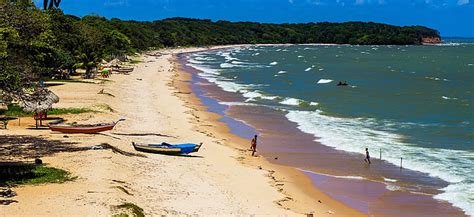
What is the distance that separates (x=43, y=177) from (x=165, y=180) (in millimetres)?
4157

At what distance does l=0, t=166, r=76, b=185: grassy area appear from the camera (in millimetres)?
18594

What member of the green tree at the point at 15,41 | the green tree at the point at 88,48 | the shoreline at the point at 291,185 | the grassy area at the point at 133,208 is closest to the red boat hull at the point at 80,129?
the shoreline at the point at 291,185

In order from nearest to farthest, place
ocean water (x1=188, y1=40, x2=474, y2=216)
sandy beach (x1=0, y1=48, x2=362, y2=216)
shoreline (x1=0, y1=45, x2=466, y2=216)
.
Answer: sandy beach (x1=0, y1=48, x2=362, y2=216), shoreline (x1=0, y1=45, x2=466, y2=216), ocean water (x1=188, y1=40, x2=474, y2=216)

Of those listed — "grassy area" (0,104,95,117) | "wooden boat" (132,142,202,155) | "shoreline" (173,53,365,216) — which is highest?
"grassy area" (0,104,95,117)

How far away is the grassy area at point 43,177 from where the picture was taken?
18594 millimetres

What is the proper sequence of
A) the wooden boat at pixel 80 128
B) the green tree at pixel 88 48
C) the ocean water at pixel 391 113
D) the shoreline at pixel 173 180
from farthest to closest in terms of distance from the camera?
the green tree at pixel 88 48 < the wooden boat at pixel 80 128 < the ocean water at pixel 391 113 < the shoreline at pixel 173 180

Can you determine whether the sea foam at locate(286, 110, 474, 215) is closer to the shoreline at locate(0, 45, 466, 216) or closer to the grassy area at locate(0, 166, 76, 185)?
the shoreline at locate(0, 45, 466, 216)

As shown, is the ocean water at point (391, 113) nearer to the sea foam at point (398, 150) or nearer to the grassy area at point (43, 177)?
the sea foam at point (398, 150)

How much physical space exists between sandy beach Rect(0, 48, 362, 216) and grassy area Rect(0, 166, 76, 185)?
17.1 inches

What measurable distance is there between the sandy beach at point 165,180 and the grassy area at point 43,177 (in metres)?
0.44

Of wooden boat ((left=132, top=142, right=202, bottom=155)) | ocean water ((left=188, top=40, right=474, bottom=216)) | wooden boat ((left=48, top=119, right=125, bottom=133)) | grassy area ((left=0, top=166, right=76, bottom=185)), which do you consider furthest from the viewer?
wooden boat ((left=48, top=119, right=125, bottom=133))

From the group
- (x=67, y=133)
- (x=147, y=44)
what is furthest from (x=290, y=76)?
(x=147, y=44)

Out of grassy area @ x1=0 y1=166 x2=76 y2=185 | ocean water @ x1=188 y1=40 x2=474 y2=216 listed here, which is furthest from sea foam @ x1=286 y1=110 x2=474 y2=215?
grassy area @ x1=0 y1=166 x2=76 y2=185

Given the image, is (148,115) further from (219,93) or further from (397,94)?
(397,94)
